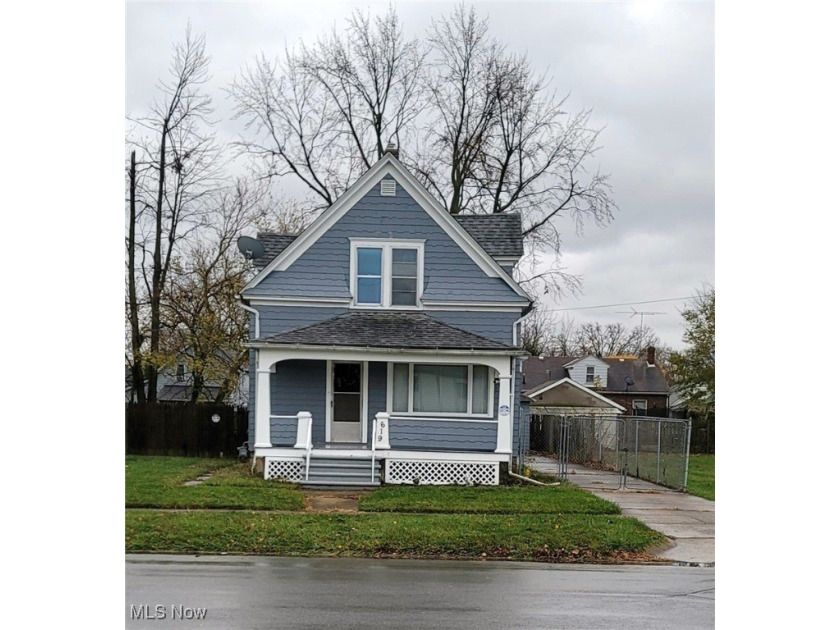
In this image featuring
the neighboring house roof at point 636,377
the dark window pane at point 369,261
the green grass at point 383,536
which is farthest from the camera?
the neighboring house roof at point 636,377

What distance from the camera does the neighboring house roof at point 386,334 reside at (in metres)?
18.9

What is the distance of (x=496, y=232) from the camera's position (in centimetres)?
2241

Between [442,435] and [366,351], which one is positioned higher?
[366,351]

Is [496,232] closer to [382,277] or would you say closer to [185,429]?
[382,277]

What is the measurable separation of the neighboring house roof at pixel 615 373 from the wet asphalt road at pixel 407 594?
45237 millimetres

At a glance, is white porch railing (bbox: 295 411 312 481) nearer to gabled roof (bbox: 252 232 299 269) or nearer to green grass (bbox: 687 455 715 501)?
gabled roof (bbox: 252 232 299 269)

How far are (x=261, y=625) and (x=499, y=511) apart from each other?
7692 mm

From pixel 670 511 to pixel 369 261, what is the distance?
8.22 metres

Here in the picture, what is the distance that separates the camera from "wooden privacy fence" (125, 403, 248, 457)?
82.9ft

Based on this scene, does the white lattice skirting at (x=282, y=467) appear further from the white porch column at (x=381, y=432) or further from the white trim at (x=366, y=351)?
the white trim at (x=366, y=351)

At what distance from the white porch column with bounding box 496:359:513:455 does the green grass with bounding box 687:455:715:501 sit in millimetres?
A: 3958

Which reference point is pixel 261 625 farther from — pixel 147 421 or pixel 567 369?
pixel 567 369

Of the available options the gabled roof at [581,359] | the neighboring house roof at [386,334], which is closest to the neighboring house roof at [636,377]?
the gabled roof at [581,359]

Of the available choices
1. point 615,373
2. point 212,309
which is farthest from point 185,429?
point 615,373
